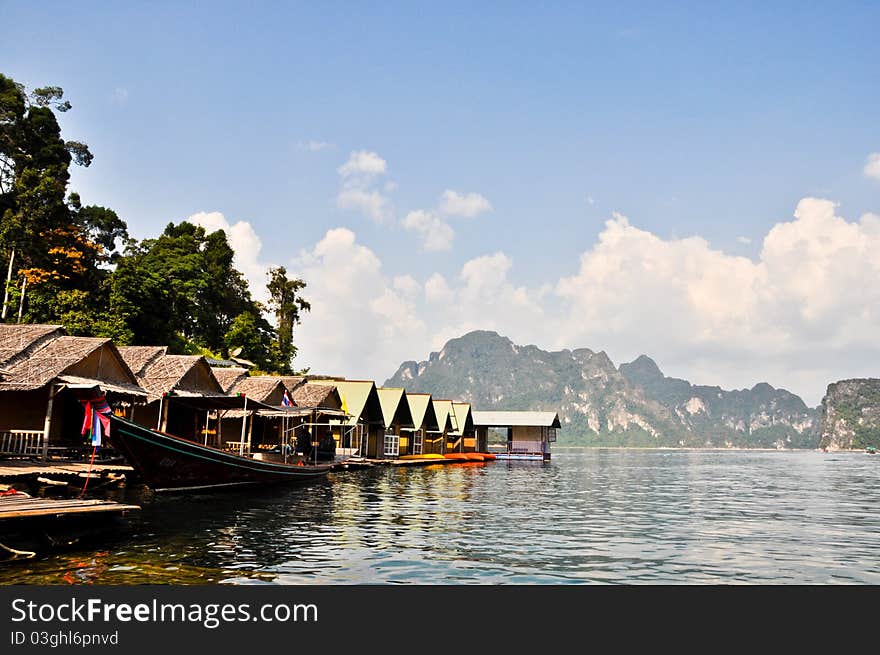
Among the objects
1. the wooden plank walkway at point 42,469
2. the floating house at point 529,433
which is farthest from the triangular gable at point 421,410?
the wooden plank walkway at point 42,469

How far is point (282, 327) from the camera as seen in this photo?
252 feet

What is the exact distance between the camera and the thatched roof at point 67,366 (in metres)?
22.5

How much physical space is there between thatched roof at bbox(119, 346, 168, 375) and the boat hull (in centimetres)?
712

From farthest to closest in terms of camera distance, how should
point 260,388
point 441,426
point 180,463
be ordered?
point 441,426
point 260,388
point 180,463

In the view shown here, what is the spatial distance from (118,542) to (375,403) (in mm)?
37400

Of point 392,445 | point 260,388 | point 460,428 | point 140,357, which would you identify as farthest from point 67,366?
point 460,428

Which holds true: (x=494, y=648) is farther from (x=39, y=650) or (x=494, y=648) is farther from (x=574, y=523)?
(x=574, y=523)

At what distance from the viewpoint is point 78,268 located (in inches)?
1884

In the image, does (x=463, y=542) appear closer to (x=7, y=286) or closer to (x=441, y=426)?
(x=7, y=286)

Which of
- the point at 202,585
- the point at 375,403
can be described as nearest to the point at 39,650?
the point at 202,585

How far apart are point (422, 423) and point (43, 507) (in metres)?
47.4

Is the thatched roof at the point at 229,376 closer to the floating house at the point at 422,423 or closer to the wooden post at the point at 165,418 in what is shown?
the wooden post at the point at 165,418

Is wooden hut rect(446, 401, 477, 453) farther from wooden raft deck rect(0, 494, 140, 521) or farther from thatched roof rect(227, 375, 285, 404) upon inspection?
wooden raft deck rect(0, 494, 140, 521)

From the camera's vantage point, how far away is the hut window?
5503 centimetres
